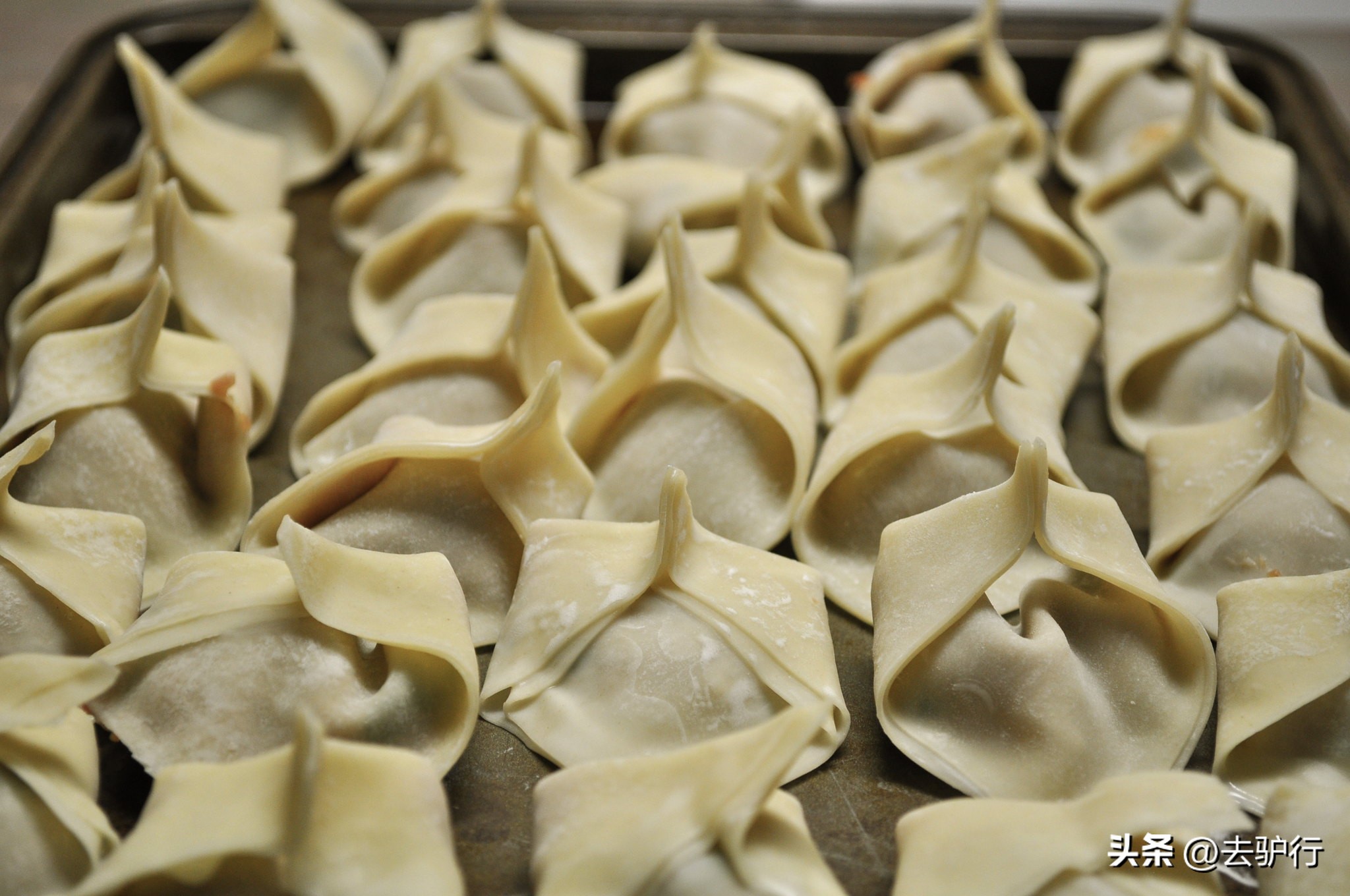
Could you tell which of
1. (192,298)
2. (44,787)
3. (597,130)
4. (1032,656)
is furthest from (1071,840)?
(597,130)

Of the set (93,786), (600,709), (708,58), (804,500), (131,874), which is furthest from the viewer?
(708,58)

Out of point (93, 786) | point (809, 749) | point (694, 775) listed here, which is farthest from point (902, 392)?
point (93, 786)

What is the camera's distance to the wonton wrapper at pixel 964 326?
1428 mm

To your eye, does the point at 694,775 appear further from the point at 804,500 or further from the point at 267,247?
the point at 267,247

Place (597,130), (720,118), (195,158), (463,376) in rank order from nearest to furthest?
(463,376) → (195,158) → (720,118) → (597,130)

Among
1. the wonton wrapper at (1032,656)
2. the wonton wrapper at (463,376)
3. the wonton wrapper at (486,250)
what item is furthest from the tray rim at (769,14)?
the wonton wrapper at (1032,656)

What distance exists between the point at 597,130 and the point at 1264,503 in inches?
47.3

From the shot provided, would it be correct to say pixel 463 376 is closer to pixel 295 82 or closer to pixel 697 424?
pixel 697 424

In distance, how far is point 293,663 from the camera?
1.02 metres

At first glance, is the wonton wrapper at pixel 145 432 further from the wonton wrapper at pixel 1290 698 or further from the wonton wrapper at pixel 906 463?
the wonton wrapper at pixel 1290 698

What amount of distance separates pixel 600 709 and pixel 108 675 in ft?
1.22

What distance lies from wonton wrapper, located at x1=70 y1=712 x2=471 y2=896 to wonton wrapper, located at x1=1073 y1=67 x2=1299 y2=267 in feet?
3.98

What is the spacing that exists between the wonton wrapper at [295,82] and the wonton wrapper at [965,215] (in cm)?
77

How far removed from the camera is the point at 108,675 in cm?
91
